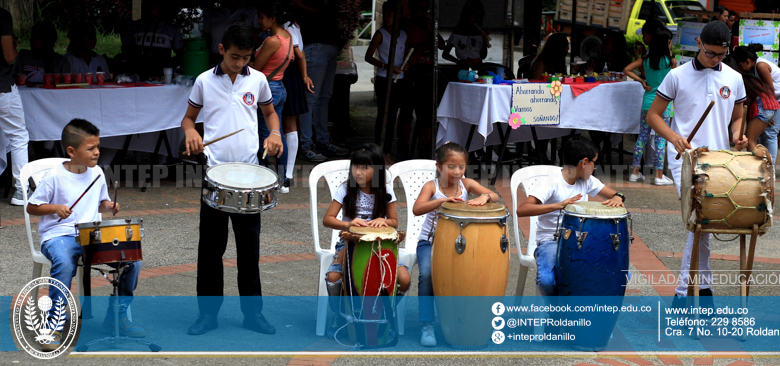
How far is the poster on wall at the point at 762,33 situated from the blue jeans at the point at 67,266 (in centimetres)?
1042

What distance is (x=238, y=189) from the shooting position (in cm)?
430

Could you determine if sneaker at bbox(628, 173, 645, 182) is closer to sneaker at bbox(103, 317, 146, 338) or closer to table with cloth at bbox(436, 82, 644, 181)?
table with cloth at bbox(436, 82, 644, 181)

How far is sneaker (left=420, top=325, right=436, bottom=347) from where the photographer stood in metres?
4.50

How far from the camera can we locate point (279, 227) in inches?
287

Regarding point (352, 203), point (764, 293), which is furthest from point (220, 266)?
point (764, 293)

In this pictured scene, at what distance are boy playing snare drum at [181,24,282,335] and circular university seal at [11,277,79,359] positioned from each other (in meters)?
0.64

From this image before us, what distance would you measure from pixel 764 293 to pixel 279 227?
3902 millimetres

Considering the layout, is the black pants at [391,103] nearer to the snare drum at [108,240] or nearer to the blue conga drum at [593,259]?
the blue conga drum at [593,259]

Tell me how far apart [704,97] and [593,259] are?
1.54 meters

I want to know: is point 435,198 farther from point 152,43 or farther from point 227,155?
point 152,43

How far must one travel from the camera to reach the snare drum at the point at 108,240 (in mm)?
4113

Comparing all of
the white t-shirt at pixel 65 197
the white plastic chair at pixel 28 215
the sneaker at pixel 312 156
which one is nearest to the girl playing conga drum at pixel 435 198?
the white t-shirt at pixel 65 197

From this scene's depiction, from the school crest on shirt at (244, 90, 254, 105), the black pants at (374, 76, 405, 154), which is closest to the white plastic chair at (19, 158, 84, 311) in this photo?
the school crest on shirt at (244, 90, 254, 105)

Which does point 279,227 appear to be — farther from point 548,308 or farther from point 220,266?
point 548,308
